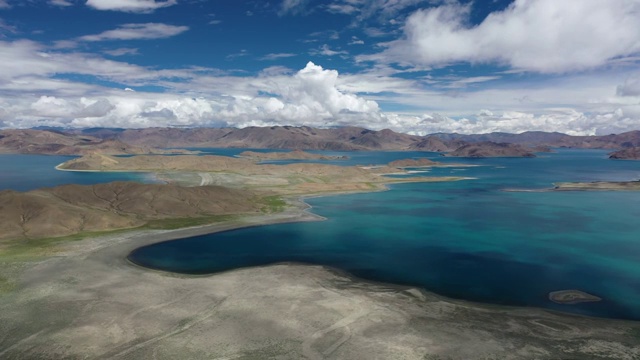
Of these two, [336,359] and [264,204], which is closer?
[336,359]

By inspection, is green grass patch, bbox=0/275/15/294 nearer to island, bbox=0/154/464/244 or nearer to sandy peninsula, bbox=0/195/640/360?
sandy peninsula, bbox=0/195/640/360

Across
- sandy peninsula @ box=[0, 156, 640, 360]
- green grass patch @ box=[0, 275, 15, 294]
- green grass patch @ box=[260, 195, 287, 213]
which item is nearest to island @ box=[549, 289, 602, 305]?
sandy peninsula @ box=[0, 156, 640, 360]

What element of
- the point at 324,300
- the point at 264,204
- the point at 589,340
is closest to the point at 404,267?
the point at 324,300

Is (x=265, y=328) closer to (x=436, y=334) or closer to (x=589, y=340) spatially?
(x=436, y=334)

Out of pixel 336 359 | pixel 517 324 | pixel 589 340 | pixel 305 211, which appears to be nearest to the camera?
pixel 336 359

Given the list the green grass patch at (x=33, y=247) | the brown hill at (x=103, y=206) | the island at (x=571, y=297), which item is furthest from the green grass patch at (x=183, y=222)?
the island at (x=571, y=297)

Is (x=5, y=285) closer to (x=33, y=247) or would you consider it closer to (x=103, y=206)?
(x=33, y=247)

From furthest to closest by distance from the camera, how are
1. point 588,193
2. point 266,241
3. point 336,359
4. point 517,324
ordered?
point 588,193
point 266,241
point 517,324
point 336,359
